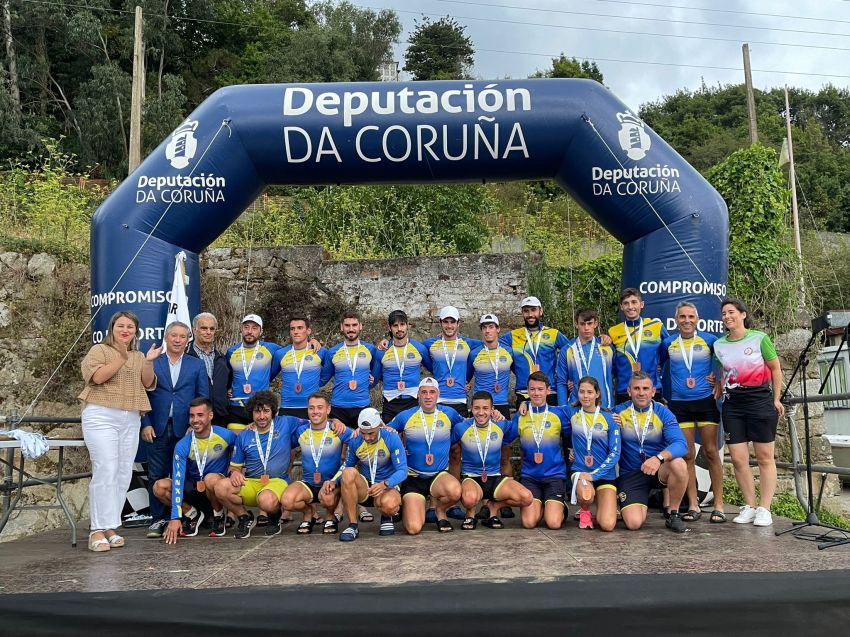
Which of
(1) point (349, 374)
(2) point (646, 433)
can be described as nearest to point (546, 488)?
(2) point (646, 433)

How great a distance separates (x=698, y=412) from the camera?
6.18 m

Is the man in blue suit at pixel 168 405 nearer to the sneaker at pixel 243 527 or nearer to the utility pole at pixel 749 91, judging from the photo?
the sneaker at pixel 243 527

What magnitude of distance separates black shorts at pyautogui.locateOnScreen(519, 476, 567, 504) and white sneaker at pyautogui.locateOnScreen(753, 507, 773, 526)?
4.61 feet

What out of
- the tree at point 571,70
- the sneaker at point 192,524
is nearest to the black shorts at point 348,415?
the sneaker at point 192,524

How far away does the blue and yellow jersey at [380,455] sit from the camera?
233 inches

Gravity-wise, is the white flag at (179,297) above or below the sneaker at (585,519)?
above

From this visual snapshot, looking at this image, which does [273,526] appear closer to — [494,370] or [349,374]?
[349,374]

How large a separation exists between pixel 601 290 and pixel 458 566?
645 centimetres

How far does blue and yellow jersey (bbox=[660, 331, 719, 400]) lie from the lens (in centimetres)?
612

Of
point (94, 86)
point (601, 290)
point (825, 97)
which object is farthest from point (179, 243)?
point (825, 97)

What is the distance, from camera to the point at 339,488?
234 inches

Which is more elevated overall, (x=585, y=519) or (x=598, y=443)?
(x=598, y=443)

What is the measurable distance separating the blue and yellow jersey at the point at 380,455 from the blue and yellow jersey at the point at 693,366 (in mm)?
2253

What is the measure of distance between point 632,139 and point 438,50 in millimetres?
30825
